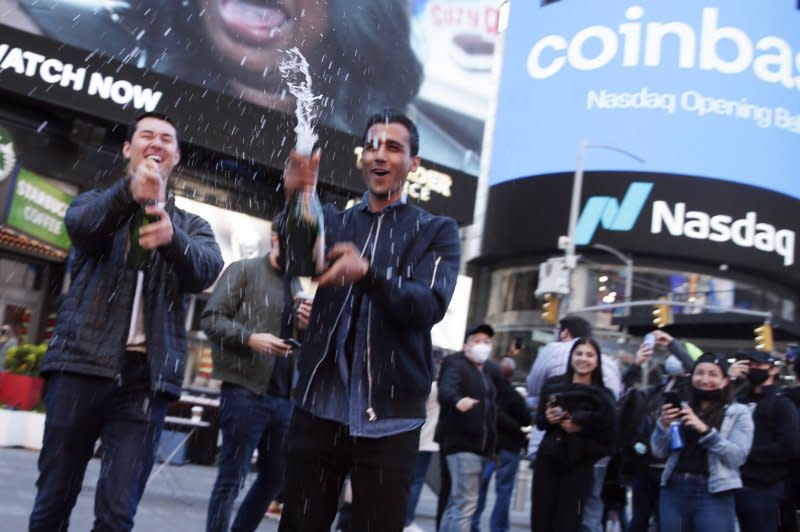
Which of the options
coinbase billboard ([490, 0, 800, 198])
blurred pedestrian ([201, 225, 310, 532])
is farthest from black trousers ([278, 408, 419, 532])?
coinbase billboard ([490, 0, 800, 198])

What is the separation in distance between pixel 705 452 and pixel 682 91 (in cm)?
3454

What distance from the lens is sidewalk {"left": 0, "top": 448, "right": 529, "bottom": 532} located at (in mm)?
6789

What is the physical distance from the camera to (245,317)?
5.77m

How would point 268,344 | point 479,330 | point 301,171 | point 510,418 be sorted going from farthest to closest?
1. point 510,418
2. point 479,330
3. point 268,344
4. point 301,171

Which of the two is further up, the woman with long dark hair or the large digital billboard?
the large digital billboard

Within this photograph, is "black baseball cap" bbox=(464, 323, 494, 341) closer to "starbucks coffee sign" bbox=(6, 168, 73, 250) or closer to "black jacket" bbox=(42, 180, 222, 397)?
"black jacket" bbox=(42, 180, 222, 397)

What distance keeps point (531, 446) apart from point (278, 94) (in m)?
12.4

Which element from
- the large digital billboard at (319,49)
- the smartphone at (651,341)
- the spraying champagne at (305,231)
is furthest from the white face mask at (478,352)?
the large digital billboard at (319,49)

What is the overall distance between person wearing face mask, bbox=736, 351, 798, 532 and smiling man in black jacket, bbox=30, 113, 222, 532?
489cm

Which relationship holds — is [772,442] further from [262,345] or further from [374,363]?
[374,363]

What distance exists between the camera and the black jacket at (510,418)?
927 centimetres

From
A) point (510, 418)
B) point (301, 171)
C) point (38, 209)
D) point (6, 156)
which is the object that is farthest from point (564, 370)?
point (38, 209)

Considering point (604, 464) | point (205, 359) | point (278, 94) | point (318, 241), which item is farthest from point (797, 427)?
point (205, 359)

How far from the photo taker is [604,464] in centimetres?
751
